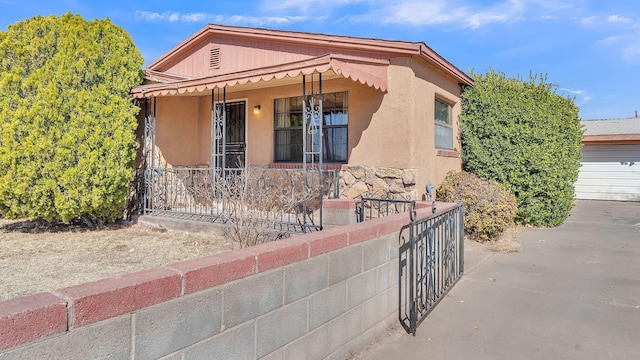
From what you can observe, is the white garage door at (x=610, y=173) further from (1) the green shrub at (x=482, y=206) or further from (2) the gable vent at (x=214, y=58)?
(2) the gable vent at (x=214, y=58)

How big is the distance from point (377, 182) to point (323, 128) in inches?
68.4

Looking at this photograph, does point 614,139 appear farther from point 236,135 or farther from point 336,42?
point 236,135

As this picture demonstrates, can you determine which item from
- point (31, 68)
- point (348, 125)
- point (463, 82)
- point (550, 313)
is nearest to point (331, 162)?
point (348, 125)

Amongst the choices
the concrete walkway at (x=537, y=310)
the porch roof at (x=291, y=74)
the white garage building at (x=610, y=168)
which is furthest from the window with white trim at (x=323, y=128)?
the white garage building at (x=610, y=168)

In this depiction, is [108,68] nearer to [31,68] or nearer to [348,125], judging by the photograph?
[31,68]

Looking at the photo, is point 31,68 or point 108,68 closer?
point 31,68

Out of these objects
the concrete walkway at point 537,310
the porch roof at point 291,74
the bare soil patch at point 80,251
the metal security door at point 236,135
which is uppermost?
the porch roof at point 291,74

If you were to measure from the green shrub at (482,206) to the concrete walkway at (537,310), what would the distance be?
538 millimetres

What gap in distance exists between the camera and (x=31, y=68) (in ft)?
21.8

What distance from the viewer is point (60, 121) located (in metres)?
6.50

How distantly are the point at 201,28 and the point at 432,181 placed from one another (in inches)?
274

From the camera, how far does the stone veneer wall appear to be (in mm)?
7199

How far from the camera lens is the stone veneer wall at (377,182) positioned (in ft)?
23.6

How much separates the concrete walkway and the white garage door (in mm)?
10574
